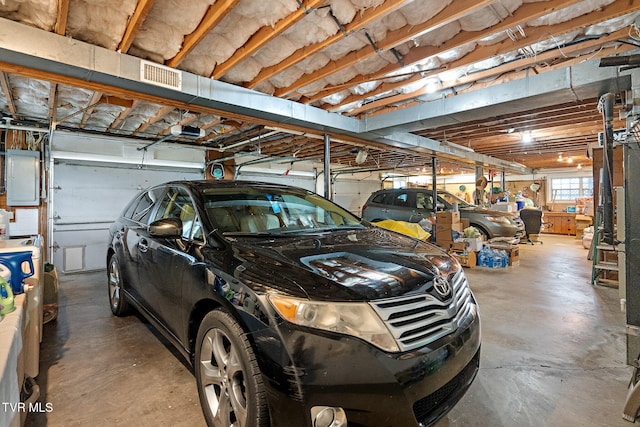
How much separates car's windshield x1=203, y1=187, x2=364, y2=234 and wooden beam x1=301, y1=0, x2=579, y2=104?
1.52 metres

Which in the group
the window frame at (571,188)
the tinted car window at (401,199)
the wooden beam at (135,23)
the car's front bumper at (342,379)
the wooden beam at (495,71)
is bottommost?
the car's front bumper at (342,379)

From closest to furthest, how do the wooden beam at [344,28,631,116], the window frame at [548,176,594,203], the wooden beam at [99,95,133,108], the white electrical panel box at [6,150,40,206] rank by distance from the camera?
the wooden beam at [344,28,631,116] < the wooden beam at [99,95,133,108] < the white electrical panel box at [6,150,40,206] < the window frame at [548,176,594,203]

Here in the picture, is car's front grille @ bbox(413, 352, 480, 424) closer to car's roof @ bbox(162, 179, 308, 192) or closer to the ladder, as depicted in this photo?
car's roof @ bbox(162, 179, 308, 192)

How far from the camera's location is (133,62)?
8.86ft

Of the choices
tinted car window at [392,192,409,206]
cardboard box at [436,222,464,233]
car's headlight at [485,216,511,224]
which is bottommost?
cardboard box at [436,222,464,233]

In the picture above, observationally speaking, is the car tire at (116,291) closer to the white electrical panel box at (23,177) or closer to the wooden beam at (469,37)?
the white electrical panel box at (23,177)

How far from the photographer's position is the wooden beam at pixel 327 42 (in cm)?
210

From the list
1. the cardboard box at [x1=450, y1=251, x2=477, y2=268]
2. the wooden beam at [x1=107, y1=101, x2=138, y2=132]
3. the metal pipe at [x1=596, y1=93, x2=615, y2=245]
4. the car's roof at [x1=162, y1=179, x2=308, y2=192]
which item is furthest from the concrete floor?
the wooden beam at [x1=107, y1=101, x2=138, y2=132]

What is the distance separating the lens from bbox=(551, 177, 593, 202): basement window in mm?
12648

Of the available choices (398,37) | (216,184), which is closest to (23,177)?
(216,184)

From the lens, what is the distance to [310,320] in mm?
1210

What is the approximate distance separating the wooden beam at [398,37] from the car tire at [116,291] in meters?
2.62

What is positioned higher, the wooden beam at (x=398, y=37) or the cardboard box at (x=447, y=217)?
the wooden beam at (x=398, y=37)

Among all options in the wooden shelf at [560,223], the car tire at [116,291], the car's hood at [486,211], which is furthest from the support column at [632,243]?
the wooden shelf at [560,223]
